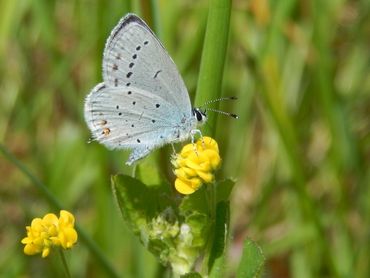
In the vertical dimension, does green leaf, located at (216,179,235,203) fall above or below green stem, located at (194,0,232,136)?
below

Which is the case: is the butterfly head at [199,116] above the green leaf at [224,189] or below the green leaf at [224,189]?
above

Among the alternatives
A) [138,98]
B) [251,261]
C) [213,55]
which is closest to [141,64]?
[138,98]

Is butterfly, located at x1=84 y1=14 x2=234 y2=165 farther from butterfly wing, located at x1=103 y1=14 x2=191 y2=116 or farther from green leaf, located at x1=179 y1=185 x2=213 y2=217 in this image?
green leaf, located at x1=179 y1=185 x2=213 y2=217

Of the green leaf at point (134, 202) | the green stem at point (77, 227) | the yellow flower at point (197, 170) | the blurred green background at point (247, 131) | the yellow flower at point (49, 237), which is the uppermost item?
the yellow flower at point (197, 170)

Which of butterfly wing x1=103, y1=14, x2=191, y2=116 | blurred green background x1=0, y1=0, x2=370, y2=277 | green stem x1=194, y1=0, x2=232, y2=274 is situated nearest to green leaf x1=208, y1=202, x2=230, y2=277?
green stem x1=194, y1=0, x2=232, y2=274

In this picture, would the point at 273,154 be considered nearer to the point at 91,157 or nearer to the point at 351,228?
the point at 351,228

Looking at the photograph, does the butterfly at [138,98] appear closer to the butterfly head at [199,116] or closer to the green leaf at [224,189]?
the butterfly head at [199,116]

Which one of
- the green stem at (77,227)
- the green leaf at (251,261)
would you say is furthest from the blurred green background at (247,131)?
the green leaf at (251,261)
